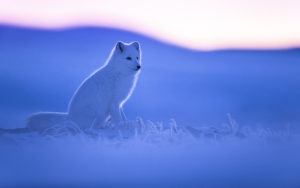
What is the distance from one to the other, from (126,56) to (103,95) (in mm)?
433

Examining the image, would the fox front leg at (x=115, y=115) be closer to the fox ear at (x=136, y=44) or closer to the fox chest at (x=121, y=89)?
the fox chest at (x=121, y=89)

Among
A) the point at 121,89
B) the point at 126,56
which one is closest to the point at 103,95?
the point at 121,89

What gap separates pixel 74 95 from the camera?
378 cm

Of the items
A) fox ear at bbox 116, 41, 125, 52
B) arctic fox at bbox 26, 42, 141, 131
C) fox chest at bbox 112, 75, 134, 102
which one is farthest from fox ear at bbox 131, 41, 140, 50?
fox chest at bbox 112, 75, 134, 102

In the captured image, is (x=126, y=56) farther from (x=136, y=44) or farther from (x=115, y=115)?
(x=115, y=115)

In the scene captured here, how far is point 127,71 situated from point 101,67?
270mm

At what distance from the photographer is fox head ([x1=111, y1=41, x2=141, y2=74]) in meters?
3.78

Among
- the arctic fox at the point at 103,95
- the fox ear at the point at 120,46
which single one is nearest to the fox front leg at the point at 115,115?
the arctic fox at the point at 103,95

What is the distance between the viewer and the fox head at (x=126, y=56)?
12.4 ft

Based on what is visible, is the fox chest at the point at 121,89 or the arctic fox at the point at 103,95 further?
the fox chest at the point at 121,89

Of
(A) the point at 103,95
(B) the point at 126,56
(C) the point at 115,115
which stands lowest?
(C) the point at 115,115

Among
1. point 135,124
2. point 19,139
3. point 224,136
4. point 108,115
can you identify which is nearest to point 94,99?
point 108,115

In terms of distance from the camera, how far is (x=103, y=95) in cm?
373

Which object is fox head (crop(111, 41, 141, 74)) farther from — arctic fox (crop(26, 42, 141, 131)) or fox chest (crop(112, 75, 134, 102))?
fox chest (crop(112, 75, 134, 102))
